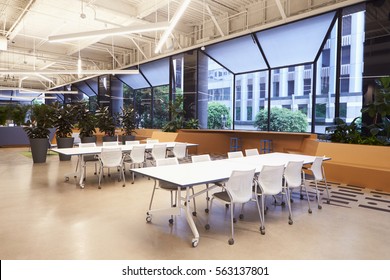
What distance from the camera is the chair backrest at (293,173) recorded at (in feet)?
12.9

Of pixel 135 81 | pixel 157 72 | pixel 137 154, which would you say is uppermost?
pixel 157 72

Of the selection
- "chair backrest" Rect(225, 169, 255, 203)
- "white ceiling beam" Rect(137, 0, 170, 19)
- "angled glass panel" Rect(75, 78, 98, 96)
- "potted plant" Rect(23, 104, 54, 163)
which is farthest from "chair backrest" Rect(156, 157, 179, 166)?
"angled glass panel" Rect(75, 78, 98, 96)

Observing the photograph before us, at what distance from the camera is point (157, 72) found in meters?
13.6

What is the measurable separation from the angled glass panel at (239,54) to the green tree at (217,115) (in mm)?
1501

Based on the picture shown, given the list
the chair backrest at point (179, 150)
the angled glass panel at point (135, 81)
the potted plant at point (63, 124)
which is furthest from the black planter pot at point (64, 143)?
the angled glass panel at point (135, 81)

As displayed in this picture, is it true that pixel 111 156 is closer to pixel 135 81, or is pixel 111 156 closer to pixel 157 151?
pixel 157 151

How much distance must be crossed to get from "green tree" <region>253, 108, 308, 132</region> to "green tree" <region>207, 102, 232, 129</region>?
1.41 metres

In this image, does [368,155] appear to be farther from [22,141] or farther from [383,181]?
[22,141]

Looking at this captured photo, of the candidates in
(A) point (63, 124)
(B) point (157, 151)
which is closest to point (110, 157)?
(B) point (157, 151)

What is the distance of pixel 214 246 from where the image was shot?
3.04 metres

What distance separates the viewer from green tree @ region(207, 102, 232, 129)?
11.1 meters

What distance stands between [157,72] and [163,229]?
11.1 metres

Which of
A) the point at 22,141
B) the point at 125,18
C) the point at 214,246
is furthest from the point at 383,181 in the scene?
the point at 22,141

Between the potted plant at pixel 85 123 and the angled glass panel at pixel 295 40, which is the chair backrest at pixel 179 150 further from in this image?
the angled glass panel at pixel 295 40
